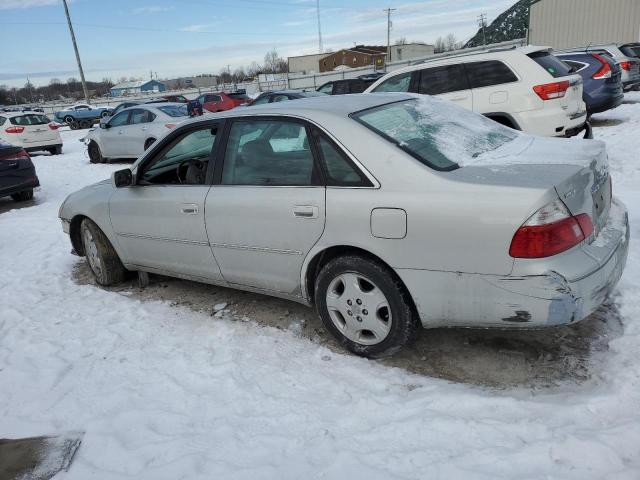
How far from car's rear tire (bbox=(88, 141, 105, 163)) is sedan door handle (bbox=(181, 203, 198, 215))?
1100 cm

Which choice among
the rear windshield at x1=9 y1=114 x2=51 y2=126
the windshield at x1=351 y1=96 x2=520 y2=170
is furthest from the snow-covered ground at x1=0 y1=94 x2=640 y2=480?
the rear windshield at x1=9 y1=114 x2=51 y2=126

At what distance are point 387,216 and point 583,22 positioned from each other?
34.8m

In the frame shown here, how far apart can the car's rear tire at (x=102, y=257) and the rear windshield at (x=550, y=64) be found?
627 centimetres

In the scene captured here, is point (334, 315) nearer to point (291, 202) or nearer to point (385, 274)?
point (385, 274)

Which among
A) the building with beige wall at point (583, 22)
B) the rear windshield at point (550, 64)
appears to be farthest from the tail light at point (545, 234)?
the building with beige wall at point (583, 22)

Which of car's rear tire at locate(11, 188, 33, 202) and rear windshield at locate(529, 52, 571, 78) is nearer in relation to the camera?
rear windshield at locate(529, 52, 571, 78)

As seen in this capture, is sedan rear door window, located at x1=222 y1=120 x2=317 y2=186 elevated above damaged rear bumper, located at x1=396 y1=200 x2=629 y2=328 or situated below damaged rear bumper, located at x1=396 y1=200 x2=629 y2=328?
above

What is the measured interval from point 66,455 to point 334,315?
1662 millimetres

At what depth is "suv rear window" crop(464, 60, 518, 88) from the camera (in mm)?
7371

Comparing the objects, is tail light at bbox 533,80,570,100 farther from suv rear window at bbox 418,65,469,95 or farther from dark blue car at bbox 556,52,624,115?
dark blue car at bbox 556,52,624,115

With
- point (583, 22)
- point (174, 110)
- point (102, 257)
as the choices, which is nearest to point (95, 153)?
point (174, 110)

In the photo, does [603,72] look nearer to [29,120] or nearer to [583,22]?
[29,120]

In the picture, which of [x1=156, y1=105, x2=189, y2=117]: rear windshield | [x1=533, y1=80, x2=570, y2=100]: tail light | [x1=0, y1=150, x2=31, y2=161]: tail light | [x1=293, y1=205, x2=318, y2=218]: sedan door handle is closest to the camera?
[x1=293, y1=205, x2=318, y2=218]: sedan door handle

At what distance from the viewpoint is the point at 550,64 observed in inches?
293
